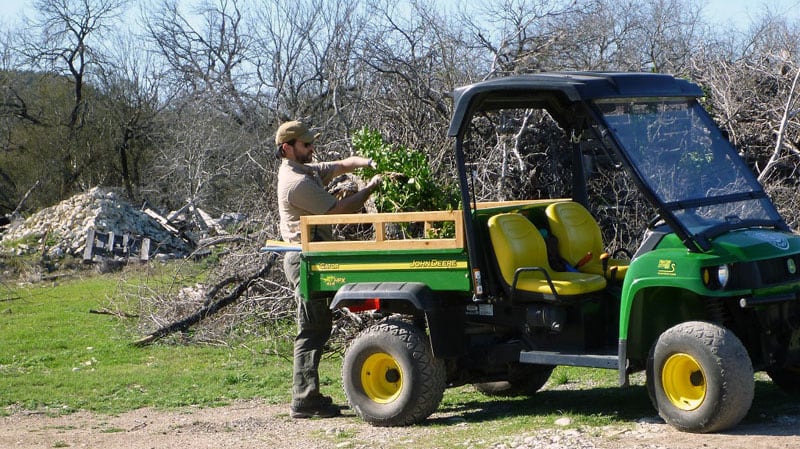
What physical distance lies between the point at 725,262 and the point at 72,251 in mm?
19801

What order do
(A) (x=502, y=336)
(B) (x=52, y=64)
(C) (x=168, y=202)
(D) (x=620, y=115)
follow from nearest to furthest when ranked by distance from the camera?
(D) (x=620, y=115) < (A) (x=502, y=336) < (C) (x=168, y=202) < (B) (x=52, y=64)

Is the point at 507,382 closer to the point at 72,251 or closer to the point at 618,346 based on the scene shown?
the point at 618,346

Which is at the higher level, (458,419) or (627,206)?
(627,206)

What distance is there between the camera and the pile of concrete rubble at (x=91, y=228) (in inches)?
932

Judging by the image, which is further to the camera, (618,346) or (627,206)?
(627,206)

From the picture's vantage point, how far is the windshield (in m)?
6.13

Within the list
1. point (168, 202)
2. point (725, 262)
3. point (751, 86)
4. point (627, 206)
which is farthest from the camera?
point (168, 202)

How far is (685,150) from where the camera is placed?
6.51 m

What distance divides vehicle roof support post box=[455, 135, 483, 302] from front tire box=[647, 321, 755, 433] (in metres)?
1.21

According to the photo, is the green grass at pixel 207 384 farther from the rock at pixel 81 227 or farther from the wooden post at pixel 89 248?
the rock at pixel 81 227

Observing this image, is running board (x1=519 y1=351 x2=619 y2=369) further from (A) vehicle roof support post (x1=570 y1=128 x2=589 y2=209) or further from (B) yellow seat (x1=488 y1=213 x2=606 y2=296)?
(A) vehicle roof support post (x1=570 y1=128 x2=589 y2=209)

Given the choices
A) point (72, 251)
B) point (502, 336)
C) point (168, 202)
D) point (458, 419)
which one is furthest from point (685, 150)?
point (168, 202)

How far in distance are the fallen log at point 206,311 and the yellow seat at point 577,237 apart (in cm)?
498

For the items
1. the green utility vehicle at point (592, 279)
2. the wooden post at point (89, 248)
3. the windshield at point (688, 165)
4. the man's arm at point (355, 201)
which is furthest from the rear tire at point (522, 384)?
the wooden post at point (89, 248)
